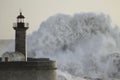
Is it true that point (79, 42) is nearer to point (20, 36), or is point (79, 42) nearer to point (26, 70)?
point (20, 36)

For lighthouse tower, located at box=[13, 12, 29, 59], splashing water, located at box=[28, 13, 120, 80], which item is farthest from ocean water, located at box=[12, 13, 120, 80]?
lighthouse tower, located at box=[13, 12, 29, 59]

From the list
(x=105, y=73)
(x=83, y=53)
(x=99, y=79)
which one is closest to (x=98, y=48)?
(x=83, y=53)

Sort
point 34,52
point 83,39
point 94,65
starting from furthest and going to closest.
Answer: point 83,39
point 34,52
point 94,65

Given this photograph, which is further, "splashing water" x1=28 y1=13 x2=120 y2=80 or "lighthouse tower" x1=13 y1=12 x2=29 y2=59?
"splashing water" x1=28 y1=13 x2=120 y2=80

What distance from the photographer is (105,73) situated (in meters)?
37.3

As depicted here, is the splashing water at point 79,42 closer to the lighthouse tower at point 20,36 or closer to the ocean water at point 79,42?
the ocean water at point 79,42

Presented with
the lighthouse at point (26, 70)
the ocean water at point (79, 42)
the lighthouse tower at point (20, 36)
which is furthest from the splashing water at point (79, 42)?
the lighthouse at point (26, 70)

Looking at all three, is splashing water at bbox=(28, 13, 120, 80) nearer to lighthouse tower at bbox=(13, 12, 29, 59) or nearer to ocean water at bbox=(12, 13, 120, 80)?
ocean water at bbox=(12, 13, 120, 80)

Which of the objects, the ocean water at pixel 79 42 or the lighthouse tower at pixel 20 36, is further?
the ocean water at pixel 79 42

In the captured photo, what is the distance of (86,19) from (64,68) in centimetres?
975

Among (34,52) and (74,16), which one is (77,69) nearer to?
(34,52)

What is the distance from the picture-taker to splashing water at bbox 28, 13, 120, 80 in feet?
133

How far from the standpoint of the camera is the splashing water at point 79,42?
40.6 metres

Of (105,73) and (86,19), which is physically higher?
(86,19)
